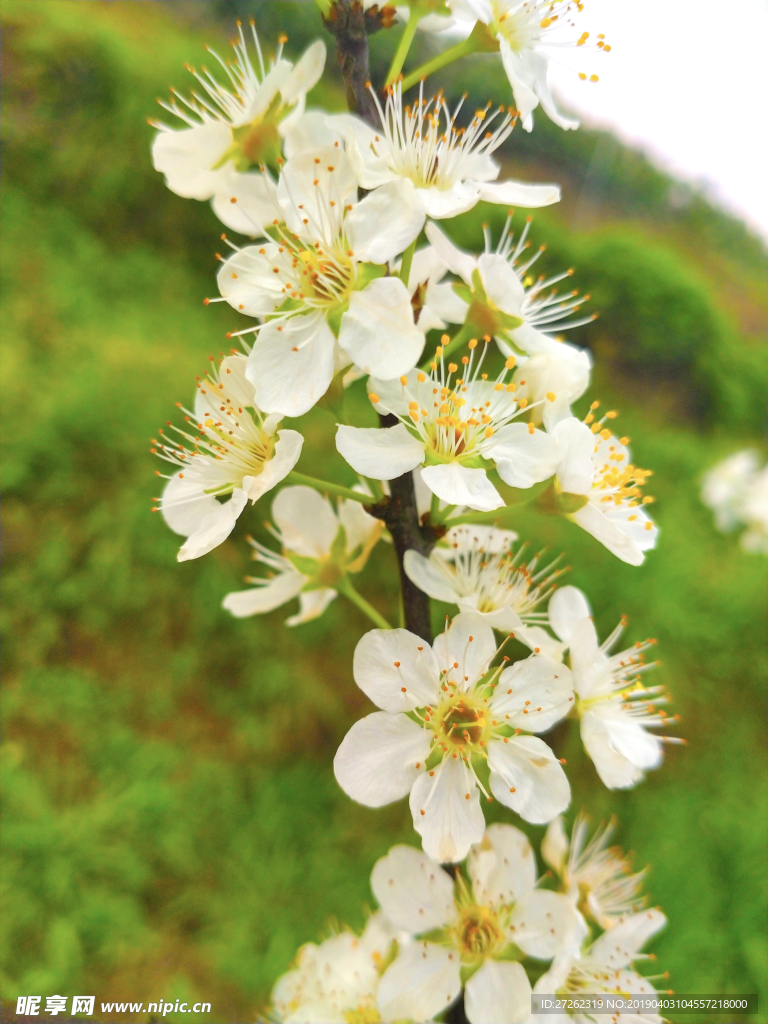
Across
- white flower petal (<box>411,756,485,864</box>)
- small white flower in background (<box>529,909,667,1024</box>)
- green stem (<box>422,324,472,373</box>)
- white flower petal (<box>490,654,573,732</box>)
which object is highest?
green stem (<box>422,324,472,373</box>)

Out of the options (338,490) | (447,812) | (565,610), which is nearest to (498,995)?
(447,812)

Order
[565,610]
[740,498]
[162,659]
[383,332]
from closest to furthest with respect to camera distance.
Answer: [383,332] → [565,610] → [162,659] → [740,498]

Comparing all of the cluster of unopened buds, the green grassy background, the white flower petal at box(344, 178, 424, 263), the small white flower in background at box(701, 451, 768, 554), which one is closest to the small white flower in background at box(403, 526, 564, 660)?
the cluster of unopened buds

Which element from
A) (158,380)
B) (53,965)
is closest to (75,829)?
(53,965)

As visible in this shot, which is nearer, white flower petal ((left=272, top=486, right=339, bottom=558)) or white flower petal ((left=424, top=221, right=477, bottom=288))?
white flower petal ((left=424, top=221, right=477, bottom=288))

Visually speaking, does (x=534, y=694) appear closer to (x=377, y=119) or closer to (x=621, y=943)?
(x=621, y=943)

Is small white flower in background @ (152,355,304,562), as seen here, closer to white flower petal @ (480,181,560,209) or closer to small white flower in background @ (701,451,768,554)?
white flower petal @ (480,181,560,209)
